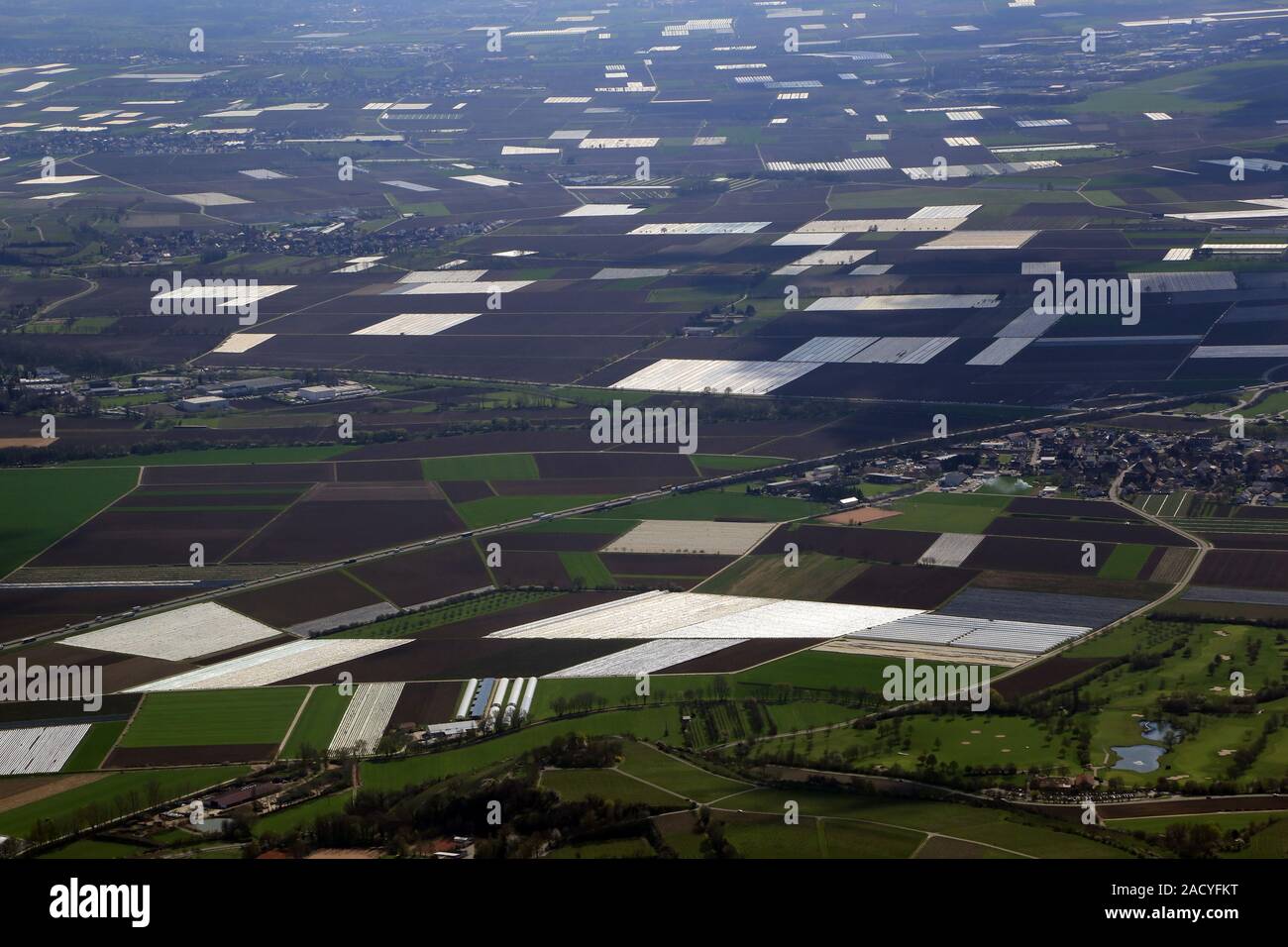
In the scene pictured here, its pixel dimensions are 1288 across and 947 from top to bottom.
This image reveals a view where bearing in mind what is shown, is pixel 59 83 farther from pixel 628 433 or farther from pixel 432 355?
pixel 628 433

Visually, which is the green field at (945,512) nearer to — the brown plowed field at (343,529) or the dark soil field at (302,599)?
the brown plowed field at (343,529)

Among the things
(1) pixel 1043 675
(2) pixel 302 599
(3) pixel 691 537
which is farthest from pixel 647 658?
(2) pixel 302 599

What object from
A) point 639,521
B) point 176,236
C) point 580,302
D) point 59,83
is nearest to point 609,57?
point 59,83

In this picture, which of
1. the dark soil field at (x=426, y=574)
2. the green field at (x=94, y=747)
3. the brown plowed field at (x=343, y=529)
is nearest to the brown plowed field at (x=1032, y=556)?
the dark soil field at (x=426, y=574)

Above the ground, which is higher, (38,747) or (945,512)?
(38,747)

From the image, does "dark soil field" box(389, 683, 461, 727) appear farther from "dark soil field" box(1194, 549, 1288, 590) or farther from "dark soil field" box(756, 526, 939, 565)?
"dark soil field" box(1194, 549, 1288, 590)

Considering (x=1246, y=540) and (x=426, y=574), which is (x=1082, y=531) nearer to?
(x=1246, y=540)
